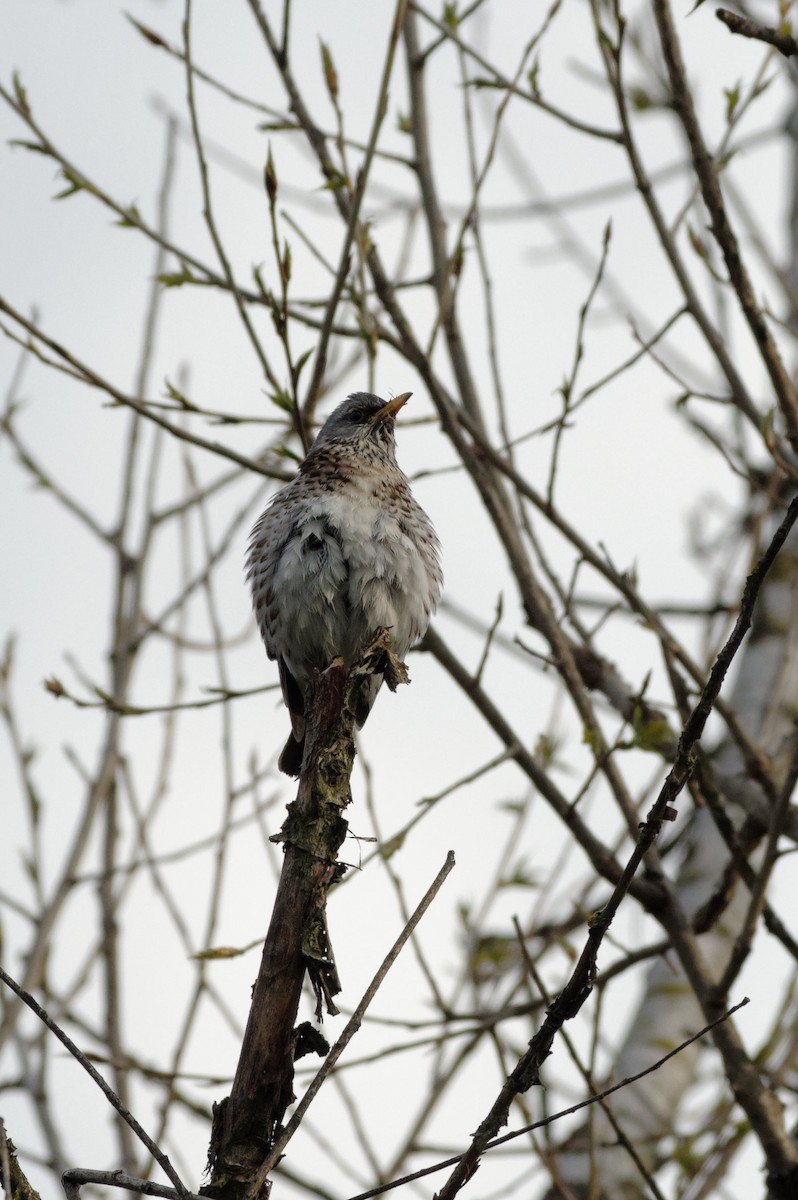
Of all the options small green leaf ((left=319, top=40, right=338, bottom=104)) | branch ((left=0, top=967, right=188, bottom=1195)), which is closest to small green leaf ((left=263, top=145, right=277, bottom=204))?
small green leaf ((left=319, top=40, right=338, bottom=104))

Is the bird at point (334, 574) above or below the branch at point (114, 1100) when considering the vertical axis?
above

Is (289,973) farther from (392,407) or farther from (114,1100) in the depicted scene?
(392,407)

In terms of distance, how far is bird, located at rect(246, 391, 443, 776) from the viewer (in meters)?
5.11

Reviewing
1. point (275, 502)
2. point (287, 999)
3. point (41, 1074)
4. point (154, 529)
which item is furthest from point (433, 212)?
point (41, 1074)

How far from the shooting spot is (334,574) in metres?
5.10

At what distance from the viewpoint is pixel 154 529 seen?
614 centimetres

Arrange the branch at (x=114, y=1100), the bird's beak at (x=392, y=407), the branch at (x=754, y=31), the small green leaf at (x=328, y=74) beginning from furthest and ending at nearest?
the bird's beak at (x=392, y=407)
the small green leaf at (x=328, y=74)
the branch at (x=754, y=31)
the branch at (x=114, y=1100)

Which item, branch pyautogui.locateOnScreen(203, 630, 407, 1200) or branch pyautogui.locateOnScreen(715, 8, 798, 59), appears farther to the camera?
branch pyautogui.locateOnScreen(715, 8, 798, 59)

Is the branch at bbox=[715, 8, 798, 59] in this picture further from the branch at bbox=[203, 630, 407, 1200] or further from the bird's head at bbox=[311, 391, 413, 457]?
the bird's head at bbox=[311, 391, 413, 457]

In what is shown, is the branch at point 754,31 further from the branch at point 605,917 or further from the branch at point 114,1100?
the branch at point 114,1100

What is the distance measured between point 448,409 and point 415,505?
103cm

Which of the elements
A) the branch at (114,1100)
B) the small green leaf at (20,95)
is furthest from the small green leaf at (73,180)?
the branch at (114,1100)

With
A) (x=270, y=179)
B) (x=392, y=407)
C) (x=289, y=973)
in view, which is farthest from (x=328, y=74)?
(x=289, y=973)

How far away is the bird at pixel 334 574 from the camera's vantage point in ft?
16.8
